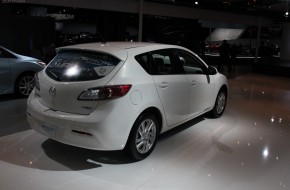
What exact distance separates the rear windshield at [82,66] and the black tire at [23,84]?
324 centimetres

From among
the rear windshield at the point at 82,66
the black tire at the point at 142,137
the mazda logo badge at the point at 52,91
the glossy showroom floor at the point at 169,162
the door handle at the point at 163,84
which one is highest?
the rear windshield at the point at 82,66

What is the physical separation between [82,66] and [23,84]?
3.83 metres

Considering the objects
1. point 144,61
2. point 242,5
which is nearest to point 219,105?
point 144,61

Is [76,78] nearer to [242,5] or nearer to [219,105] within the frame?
[219,105]

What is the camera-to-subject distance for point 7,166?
11.6 feet

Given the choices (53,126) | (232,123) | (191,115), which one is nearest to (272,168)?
(191,115)

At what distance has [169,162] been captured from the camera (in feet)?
12.5

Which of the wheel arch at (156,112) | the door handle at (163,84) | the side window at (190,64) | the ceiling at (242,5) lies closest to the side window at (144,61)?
the door handle at (163,84)

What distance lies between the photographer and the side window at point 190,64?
4.83m

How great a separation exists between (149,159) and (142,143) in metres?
0.25

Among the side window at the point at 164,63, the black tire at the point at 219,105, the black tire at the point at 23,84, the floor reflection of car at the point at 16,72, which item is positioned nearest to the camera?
the side window at the point at 164,63

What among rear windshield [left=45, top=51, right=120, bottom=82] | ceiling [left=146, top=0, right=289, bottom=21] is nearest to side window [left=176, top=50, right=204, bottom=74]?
rear windshield [left=45, top=51, right=120, bottom=82]

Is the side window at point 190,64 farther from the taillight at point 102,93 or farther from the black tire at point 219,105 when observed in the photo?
the taillight at point 102,93

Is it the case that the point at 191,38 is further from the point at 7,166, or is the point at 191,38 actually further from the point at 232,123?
the point at 7,166
